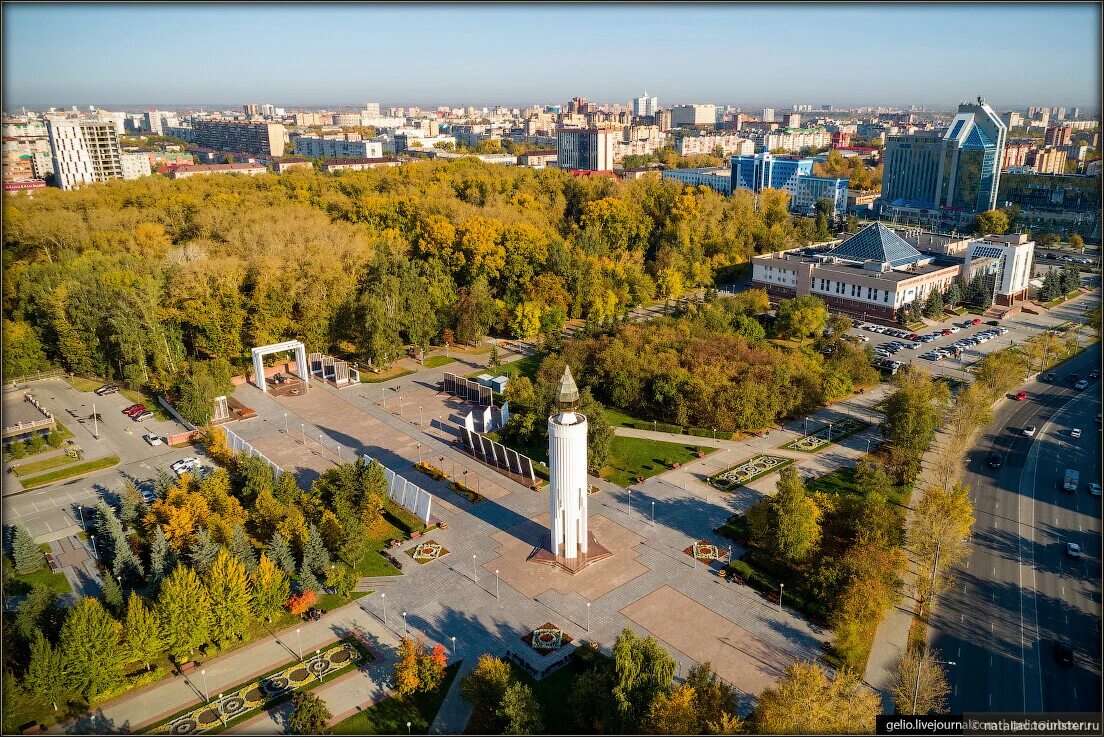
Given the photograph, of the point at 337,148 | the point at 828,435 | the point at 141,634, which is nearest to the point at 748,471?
the point at 828,435

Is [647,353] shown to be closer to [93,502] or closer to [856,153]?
[93,502]

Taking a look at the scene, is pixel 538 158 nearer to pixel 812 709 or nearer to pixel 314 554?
pixel 314 554

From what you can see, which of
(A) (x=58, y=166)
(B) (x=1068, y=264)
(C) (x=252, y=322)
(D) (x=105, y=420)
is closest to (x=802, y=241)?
(B) (x=1068, y=264)

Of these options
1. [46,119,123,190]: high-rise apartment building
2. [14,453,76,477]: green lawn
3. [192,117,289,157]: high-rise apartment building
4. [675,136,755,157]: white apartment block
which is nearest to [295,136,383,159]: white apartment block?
[192,117,289,157]: high-rise apartment building

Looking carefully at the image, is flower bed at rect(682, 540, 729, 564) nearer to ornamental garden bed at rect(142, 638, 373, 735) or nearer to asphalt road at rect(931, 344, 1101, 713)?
asphalt road at rect(931, 344, 1101, 713)

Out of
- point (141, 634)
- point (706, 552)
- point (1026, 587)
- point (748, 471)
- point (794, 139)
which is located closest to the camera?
point (141, 634)

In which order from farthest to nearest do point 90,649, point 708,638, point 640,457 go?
point 640,457 < point 708,638 < point 90,649
